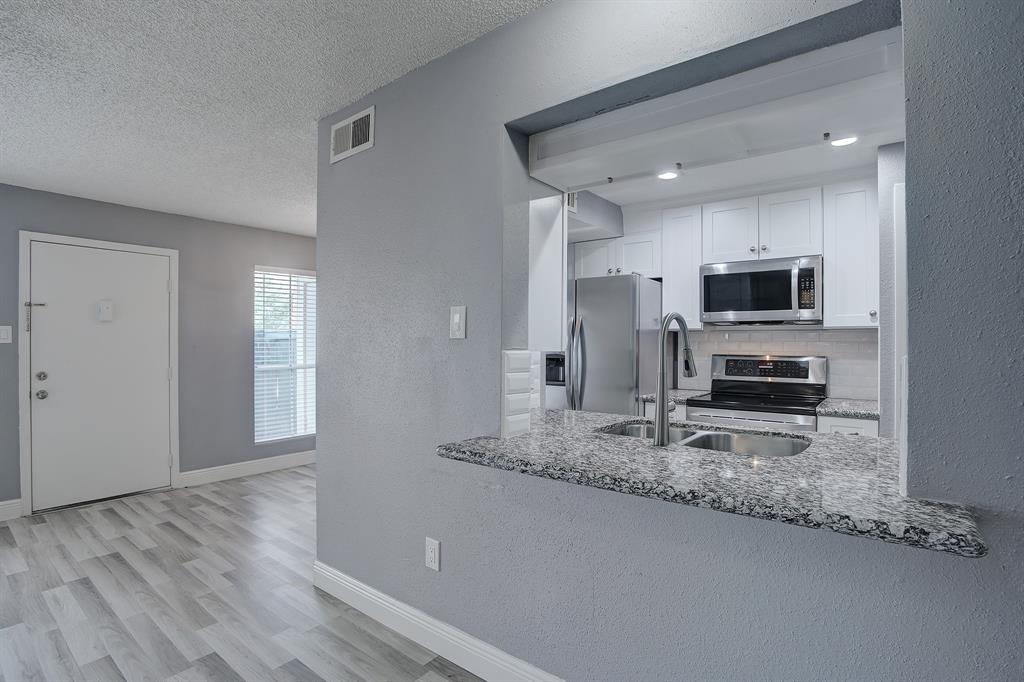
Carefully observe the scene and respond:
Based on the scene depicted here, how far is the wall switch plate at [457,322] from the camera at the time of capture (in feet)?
6.59

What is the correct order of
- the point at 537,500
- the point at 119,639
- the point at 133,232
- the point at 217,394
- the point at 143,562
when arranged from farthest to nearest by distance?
the point at 217,394
the point at 133,232
the point at 143,562
the point at 119,639
the point at 537,500

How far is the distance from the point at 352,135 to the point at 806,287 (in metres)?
2.84

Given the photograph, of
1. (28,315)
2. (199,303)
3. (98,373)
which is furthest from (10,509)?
(199,303)

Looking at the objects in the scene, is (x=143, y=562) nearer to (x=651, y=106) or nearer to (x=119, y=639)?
(x=119, y=639)

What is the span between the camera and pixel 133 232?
4.23 m

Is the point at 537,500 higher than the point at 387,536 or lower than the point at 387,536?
higher

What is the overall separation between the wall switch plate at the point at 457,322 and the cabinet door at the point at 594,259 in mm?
2377

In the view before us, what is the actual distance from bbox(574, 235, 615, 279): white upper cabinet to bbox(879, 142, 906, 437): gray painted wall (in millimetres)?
1776

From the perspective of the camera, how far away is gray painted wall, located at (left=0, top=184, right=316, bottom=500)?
3686 millimetres

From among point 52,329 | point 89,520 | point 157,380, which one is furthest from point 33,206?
point 89,520

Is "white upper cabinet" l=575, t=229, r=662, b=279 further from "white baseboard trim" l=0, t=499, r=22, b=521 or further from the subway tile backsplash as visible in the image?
"white baseboard trim" l=0, t=499, r=22, b=521

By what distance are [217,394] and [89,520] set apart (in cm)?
136

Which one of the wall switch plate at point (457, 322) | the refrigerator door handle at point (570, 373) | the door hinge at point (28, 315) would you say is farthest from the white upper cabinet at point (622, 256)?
the door hinge at point (28, 315)

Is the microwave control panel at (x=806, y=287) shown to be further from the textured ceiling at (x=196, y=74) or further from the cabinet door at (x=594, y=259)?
the textured ceiling at (x=196, y=74)
